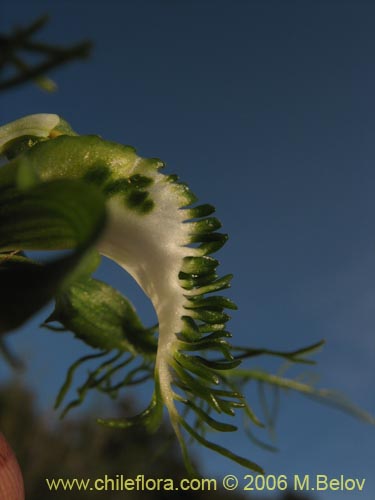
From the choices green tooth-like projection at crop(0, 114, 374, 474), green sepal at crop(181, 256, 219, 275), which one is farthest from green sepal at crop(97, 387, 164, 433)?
green sepal at crop(181, 256, 219, 275)

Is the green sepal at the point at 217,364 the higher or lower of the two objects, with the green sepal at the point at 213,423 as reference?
higher

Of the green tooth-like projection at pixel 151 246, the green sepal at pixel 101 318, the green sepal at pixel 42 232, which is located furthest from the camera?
the green sepal at pixel 101 318

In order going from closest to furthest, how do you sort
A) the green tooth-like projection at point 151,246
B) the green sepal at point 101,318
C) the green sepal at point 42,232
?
the green sepal at point 42,232 < the green tooth-like projection at point 151,246 < the green sepal at point 101,318

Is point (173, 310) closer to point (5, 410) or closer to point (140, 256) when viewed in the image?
point (140, 256)

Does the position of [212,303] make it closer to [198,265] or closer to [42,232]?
[198,265]

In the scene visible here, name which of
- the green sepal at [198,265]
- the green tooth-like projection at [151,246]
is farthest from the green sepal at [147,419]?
the green sepal at [198,265]

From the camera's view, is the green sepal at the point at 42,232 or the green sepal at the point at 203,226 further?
the green sepal at the point at 203,226

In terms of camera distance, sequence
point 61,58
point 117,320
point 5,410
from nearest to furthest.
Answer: point 61,58, point 117,320, point 5,410

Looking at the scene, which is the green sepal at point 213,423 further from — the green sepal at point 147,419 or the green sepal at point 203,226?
the green sepal at point 203,226

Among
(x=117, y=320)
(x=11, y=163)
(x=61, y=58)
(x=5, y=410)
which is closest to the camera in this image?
(x=61, y=58)

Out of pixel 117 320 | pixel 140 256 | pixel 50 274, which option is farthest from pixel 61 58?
pixel 117 320

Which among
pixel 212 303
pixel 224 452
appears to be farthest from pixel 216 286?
pixel 224 452
